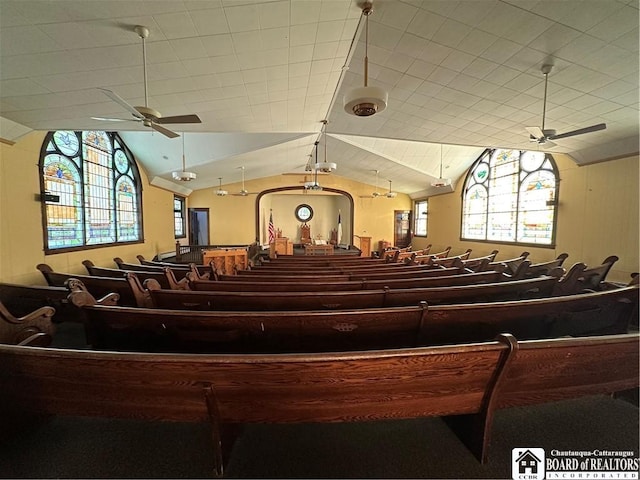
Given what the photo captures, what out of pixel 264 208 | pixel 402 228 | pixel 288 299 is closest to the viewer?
pixel 288 299

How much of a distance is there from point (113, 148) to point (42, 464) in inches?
252

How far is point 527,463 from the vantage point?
1154mm

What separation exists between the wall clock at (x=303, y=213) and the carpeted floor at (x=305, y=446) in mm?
11999

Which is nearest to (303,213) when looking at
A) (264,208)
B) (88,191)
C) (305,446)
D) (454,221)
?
(264,208)

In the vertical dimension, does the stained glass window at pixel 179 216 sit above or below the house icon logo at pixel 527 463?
above

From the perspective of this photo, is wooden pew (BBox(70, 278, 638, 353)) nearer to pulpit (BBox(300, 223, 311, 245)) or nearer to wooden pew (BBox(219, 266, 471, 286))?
wooden pew (BBox(219, 266, 471, 286))

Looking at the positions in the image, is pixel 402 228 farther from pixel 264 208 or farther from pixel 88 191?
pixel 88 191

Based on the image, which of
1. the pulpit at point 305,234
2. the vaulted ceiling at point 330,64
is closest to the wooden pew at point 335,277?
the vaulted ceiling at point 330,64

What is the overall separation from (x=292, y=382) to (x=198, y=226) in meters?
10.7

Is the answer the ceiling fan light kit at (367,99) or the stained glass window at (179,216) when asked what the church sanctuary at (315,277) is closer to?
the ceiling fan light kit at (367,99)

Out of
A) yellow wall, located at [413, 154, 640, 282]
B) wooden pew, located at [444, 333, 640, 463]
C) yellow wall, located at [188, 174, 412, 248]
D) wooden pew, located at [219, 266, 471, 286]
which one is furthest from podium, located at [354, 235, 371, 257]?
wooden pew, located at [444, 333, 640, 463]

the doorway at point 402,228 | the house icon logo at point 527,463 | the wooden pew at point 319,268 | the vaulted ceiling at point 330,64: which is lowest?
the house icon logo at point 527,463

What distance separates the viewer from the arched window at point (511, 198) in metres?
5.66

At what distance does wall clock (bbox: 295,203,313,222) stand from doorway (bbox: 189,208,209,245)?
4.42 meters
